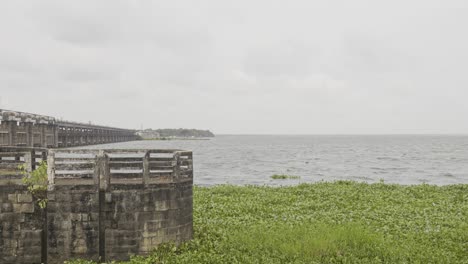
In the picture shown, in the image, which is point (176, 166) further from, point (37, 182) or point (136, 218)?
point (37, 182)

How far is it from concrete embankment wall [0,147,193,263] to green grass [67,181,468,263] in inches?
39.3

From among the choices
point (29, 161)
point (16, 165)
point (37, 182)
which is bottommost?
point (37, 182)

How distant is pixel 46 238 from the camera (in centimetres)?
1518

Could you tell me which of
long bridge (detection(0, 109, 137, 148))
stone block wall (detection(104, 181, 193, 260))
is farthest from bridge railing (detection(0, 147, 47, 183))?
long bridge (detection(0, 109, 137, 148))

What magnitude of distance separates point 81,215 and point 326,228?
32.7 feet

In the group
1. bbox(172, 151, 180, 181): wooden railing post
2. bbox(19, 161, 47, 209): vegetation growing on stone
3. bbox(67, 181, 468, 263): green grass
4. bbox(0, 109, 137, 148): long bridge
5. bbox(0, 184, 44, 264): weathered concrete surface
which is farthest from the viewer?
bbox(0, 109, 137, 148): long bridge

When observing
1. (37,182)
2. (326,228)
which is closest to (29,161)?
(37,182)

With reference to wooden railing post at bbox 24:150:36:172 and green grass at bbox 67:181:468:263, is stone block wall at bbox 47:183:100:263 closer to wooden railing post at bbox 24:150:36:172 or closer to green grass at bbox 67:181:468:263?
wooden railing post at bbox 24:150:36:172

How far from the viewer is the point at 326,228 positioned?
18.4 meters

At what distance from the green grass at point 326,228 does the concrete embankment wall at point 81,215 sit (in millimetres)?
999

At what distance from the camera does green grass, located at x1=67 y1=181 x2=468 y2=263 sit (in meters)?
15.6

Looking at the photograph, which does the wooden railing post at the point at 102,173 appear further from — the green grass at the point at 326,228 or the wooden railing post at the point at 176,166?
the green grass at the point at 326,228

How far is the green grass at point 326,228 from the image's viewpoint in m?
15.6

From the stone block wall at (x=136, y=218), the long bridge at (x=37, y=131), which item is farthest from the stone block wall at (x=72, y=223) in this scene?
the long bridge at (x=37, y=131)
